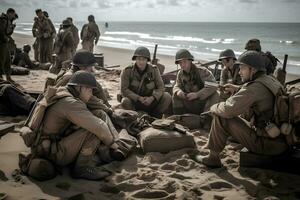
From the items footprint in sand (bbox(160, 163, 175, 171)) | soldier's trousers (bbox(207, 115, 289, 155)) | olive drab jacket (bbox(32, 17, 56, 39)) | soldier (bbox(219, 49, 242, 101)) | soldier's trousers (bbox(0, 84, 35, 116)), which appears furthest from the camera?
olive drab jacket (bbox(32, 17, 56, 39))

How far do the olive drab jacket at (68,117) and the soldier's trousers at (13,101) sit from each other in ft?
8.62

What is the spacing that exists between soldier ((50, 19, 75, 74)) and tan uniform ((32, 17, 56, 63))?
224 cm

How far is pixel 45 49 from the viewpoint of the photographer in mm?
15141

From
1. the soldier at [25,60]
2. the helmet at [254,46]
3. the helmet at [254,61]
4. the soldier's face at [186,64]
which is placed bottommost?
the soldier at [25,60]

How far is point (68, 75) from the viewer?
560 centimetres

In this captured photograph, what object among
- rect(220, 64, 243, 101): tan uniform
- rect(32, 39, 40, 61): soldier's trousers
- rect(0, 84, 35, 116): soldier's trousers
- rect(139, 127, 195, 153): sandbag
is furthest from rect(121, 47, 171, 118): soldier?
rect(32, 39, 40, 61): soldier's trousers

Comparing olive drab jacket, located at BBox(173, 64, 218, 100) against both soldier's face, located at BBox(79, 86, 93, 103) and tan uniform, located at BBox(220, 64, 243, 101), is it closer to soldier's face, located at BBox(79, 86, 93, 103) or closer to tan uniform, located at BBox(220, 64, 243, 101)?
tan uniform, located at BBox(220, 64, 243, 101)

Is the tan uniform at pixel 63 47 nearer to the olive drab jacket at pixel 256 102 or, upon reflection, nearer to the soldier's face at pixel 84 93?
the soldier's face at pixel 84 93

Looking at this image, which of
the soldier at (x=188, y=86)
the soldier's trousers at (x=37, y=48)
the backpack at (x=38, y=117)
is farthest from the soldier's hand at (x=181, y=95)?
the soldier's trousers at (x=37, y=48)

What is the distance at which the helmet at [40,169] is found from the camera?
429cm

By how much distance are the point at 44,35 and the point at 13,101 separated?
8.92 meters

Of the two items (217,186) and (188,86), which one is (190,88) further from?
(217,186)

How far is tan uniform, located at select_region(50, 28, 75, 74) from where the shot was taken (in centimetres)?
1279

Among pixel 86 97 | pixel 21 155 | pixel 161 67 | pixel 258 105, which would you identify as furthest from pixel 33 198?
pixel 161 67
